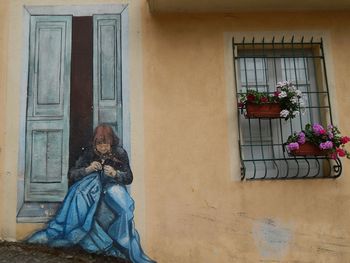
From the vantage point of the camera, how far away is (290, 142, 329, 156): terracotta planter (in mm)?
5578

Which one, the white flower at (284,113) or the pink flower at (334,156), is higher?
the white flower at (284,113)

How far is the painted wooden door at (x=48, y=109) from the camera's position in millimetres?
5672

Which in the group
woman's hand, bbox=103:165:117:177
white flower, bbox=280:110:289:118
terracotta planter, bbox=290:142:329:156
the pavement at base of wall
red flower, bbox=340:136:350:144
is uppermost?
white flower, bbox=280:110:289:118

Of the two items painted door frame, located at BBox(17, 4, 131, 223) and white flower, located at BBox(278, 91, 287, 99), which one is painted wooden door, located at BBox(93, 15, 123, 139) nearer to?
painted door frame, located at BBox(17, 4, 131, 223)

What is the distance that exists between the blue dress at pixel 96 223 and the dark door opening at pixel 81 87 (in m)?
0.42

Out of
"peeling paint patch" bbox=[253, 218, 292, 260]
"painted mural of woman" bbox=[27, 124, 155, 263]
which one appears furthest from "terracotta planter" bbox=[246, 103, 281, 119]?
"painted mural of woman" bbox=[27, 124, 155, 263]

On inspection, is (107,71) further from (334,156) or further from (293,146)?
(334,156)

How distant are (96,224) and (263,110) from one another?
7.65 ft

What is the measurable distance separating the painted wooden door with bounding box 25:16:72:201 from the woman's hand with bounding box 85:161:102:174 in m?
0.26

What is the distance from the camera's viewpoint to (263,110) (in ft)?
18.5

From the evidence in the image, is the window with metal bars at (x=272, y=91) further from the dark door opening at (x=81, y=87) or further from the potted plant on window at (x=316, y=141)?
the dark door opening at (x=81, y=87)

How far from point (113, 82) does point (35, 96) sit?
3.12ft

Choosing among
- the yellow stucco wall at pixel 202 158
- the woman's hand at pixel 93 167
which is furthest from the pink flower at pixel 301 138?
the woman's hand at pixel 93 167

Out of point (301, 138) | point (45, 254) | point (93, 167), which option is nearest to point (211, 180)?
point (301, 138)
